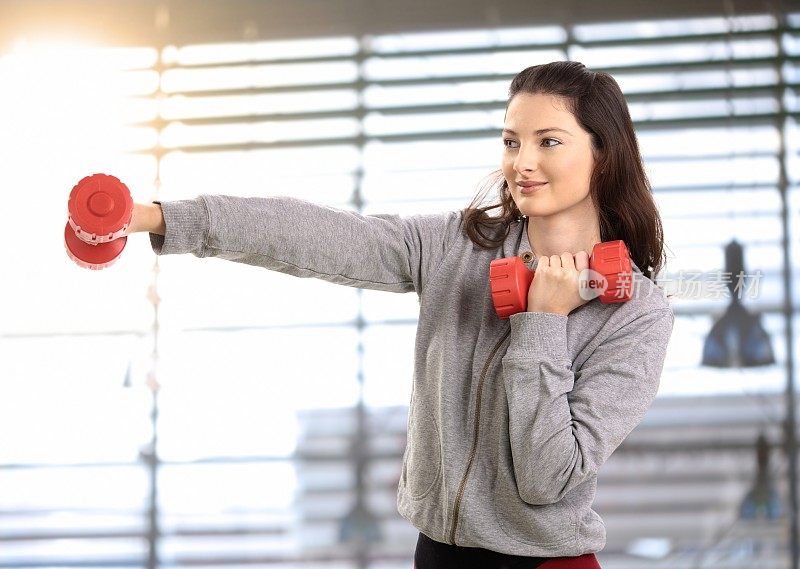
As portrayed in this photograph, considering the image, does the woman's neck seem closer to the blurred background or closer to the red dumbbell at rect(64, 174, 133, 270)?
the red dumbbell at rect(64, 174, 133, 270)

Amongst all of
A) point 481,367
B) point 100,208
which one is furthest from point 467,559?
point 100,208

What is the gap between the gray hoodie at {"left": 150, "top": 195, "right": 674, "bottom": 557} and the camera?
1.30 metres

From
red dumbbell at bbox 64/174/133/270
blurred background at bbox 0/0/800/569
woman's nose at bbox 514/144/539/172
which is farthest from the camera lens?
blurred background at bbox 0/0/800/569

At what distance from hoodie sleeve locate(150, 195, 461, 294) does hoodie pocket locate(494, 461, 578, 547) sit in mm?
355

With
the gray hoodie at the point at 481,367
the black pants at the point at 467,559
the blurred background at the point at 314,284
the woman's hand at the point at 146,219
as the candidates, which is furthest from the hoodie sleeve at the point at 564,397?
the blurred background at the point at 314,284

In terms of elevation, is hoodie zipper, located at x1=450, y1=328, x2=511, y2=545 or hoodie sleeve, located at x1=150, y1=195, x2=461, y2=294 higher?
hoodie sleeve, located at x1=150, y1=195, x2=461, y2=294

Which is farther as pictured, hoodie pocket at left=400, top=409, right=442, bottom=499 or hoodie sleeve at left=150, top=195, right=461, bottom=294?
hoodie pocket at left=400, top=409, right=442, bottom=499

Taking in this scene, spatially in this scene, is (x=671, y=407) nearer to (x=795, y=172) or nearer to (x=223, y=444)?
(x=795, y=172)

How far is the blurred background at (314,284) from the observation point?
10.2 feet

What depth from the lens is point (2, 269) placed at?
3.21m

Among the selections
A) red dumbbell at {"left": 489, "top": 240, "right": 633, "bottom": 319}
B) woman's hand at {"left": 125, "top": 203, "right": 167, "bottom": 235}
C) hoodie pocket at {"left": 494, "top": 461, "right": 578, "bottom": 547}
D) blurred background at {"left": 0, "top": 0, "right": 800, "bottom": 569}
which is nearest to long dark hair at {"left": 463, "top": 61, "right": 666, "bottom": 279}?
red dumbbell at {"left": 489, "top": 240, "right": 633, "bottom": 319}

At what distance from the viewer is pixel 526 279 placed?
55.1 inches

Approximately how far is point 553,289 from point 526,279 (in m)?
0.04

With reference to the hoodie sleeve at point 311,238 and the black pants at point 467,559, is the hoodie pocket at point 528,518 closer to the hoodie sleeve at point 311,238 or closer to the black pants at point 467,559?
the black pants at point 467,559
